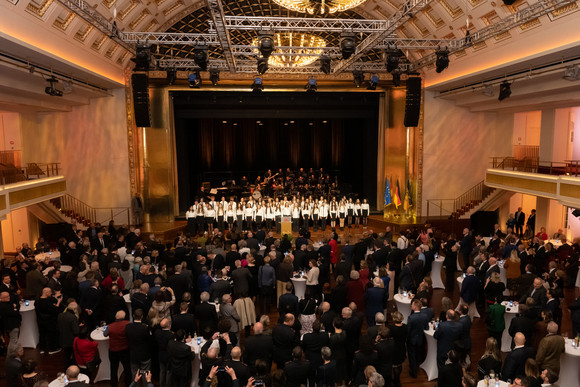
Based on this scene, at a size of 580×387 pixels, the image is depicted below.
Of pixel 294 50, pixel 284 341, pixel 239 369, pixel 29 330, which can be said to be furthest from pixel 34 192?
pixel 239 369

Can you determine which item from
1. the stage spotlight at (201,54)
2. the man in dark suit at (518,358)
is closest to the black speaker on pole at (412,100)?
the stage spotlight at (201,54)

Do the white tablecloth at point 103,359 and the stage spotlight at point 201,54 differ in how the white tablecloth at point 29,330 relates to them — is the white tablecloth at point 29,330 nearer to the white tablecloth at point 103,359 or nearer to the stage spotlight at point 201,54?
the white tablecloth at point 103,359

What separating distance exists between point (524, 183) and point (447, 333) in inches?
390

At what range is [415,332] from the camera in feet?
22.2

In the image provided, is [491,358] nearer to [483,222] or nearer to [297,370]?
[297,370]

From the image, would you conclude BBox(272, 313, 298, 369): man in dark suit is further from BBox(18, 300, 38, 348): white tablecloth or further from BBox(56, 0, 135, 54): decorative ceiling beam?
BBox(56, 0, 135, 54): decorative ceiling beam

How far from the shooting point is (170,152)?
17.8 meters

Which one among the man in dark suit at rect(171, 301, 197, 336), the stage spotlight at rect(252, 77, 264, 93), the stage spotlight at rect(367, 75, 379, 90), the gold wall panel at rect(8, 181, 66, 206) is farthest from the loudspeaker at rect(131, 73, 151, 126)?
the man in dark suit at rect(171, 301, 197, 336)

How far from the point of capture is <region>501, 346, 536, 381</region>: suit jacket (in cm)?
559

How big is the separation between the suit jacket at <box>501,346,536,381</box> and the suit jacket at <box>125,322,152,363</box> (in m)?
4.71

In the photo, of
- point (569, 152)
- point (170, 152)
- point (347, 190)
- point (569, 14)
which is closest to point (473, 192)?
point (569, 152)

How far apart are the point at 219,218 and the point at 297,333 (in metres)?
10.3

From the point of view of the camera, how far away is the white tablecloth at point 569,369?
6281 mm

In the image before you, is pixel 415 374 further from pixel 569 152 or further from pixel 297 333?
pixel 569 152
